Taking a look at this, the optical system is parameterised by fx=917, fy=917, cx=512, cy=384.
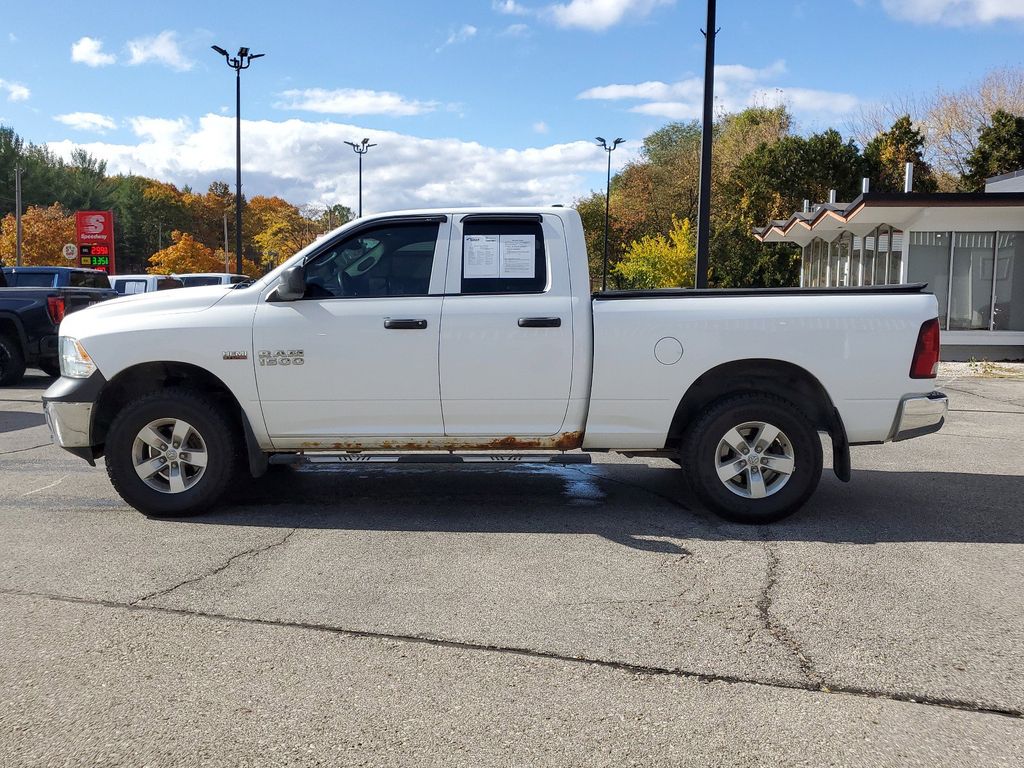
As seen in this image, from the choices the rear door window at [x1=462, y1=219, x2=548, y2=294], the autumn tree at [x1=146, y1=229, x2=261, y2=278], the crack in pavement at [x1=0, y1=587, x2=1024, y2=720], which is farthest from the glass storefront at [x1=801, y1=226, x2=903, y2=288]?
the autumn tree at [x1=146, y1=229, x2=261, y2=278]

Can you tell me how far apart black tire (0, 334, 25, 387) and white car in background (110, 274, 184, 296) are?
9240 millimetres

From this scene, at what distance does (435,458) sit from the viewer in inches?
237

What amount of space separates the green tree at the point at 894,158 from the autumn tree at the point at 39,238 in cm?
4687

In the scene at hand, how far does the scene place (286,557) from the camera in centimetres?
536

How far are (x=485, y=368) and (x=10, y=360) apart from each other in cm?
1099

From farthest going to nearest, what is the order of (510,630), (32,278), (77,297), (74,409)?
(32,278) < (77,297) < (74,409) < (510,630)

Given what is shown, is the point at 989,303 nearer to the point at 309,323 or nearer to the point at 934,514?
the point at 934,514

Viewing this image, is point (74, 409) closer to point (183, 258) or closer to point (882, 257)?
point (882, 257)

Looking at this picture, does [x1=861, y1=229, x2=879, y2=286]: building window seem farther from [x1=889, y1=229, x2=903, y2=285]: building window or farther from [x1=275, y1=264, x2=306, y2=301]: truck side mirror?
[x1=275, y1=264, x2=306, y2=301]: truck side mirror

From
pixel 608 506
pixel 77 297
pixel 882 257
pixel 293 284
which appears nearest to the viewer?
pixel 293 284

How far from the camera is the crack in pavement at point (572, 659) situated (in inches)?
137

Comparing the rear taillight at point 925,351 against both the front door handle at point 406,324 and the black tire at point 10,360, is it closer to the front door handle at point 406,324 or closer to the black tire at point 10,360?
the front door handle at point 406,324

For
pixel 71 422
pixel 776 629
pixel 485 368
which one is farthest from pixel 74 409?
pixel 776 629

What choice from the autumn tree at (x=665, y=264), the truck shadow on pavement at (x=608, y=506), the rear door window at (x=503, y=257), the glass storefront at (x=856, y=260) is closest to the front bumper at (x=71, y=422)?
the truck shadow on pavement at (x=608, y=506)
